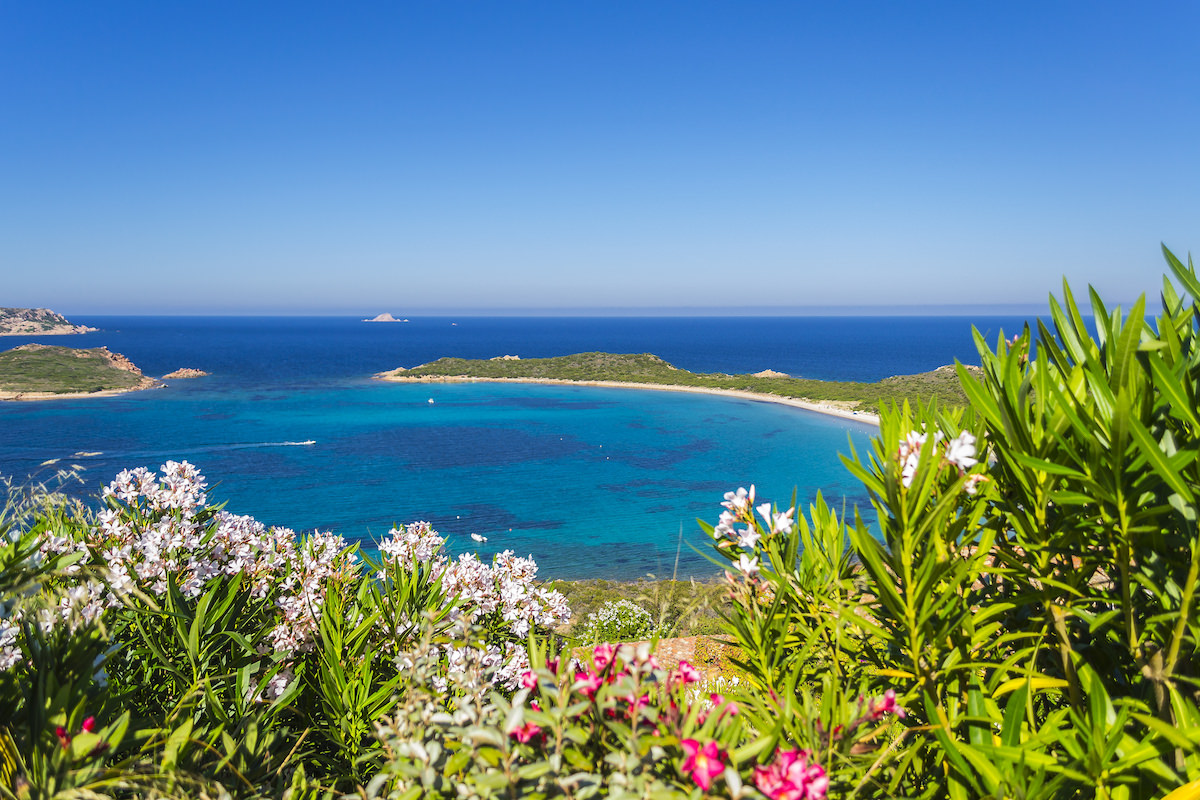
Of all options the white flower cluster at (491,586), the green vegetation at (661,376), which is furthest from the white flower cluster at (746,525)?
the green vegetation at (661,376)

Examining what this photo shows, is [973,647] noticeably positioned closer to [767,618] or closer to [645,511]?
[767,618]

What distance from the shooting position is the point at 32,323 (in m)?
164

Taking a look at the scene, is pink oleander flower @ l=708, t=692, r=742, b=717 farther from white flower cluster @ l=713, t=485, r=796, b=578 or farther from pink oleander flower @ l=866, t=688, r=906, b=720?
white flower cluster @ l=713, t=485, r=796, b=578

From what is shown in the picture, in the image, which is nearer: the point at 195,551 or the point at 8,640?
the point at 8,640

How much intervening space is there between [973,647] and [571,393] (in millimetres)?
60260

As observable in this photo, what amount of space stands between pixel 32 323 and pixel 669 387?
183 metres

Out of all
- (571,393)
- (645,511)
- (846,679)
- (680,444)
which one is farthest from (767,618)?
(571,393)

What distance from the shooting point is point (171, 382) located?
64.6 m

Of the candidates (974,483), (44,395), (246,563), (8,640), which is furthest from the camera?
(44,395)

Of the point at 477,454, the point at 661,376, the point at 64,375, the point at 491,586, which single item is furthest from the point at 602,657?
the point at 64,375

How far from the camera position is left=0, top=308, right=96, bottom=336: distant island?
15438 centimetres

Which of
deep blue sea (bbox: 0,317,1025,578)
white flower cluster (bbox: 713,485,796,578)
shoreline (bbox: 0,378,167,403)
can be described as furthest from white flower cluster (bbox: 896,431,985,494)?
shoreline (bbox: 0,378,167,403)

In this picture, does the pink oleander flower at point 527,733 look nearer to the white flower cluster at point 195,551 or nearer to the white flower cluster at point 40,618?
the white flower cluster at point 40,618

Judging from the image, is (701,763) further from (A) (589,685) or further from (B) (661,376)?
(B) (661,376)
